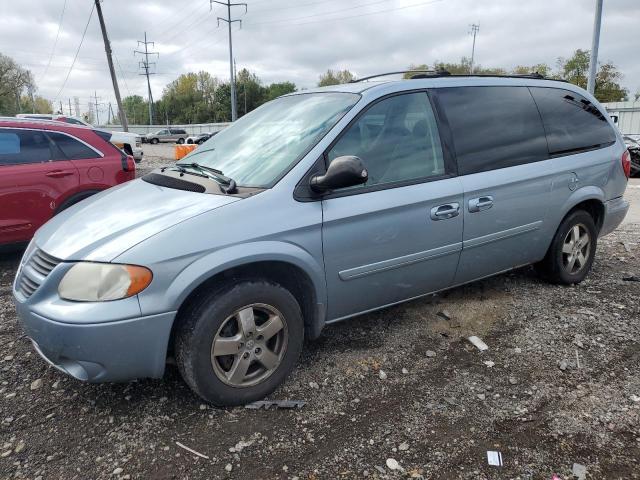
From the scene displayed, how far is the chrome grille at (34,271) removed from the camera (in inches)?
104

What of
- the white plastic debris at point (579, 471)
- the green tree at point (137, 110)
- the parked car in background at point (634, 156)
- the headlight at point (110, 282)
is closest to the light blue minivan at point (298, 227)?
the headlight at point (110, 282)

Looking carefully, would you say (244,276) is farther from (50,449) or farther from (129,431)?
(50,449)

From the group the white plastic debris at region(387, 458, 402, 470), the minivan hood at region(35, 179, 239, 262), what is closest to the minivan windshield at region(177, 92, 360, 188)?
the minivan hood at region(35, 179, 239, 262)

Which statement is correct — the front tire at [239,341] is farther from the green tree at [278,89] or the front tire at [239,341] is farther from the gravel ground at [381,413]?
the green tree at [278,89]

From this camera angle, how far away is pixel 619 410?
2.81 metres

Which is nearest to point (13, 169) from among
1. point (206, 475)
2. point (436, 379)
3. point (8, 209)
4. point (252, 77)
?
point (8, 209)

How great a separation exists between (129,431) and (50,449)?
38 cm

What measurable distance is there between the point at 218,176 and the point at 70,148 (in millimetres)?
3669

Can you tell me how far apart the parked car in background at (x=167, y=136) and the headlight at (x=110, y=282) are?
168 feet

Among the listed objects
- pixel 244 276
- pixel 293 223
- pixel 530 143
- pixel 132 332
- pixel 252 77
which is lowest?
pixel 132 332

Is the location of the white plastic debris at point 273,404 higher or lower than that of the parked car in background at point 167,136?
lower

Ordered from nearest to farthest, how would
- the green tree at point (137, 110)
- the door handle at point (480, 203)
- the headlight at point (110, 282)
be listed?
the headlight at point (110, 282) → the door handle at point (480, 203) → the green tree at point (137, 110)

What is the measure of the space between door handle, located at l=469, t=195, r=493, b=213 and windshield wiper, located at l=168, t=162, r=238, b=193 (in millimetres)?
1692

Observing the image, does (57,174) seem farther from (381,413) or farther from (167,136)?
(167,136)
